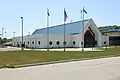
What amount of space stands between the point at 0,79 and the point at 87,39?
68.1 meters

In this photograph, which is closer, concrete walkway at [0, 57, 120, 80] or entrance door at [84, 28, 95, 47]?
concrete walkway at [0, 57, 120, 80]

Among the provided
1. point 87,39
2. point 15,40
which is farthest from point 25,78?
point 15,40

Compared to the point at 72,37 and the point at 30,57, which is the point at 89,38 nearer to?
the point at 72,37

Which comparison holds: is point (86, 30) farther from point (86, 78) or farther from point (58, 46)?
point (86, 78)

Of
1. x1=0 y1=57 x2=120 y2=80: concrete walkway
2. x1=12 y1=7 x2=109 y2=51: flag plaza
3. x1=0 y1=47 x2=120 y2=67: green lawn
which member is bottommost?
x1=0 y1=57 x2=120 y2=80: concrete walkway

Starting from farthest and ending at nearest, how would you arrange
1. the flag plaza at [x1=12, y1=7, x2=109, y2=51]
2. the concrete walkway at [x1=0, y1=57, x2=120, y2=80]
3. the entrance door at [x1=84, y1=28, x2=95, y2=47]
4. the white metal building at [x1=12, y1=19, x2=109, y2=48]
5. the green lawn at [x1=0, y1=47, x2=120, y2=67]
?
the entrance door at [x1=84, y1=28, x2=95, y2=47]
the white metal building at [x1=12, y1=19, x2=109, y2=48]
the flag plaza at [x1=12, y1=7, x2=109, y2=51]
the green lawn at [x1=0, y1=47, x2=120, y2=67]
the concrete walkway at [x1=0, y1=57, x2=120, y2=80]

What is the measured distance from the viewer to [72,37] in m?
74.5

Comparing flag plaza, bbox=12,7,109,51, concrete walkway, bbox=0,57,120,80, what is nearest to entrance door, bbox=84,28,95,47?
flag plaza, bbox=12,7,109,51

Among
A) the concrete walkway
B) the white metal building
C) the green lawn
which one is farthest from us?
the white metal building

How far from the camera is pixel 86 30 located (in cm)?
7675

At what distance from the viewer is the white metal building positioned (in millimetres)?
69188

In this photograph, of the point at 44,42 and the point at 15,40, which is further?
the point at 15,40

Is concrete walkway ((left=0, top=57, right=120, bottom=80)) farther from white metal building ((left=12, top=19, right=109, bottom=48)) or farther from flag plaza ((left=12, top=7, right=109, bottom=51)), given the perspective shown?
white metal building ((left=12, top=19, right=109, bottom=48))

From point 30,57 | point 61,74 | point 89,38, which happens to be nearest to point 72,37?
point 89,38
